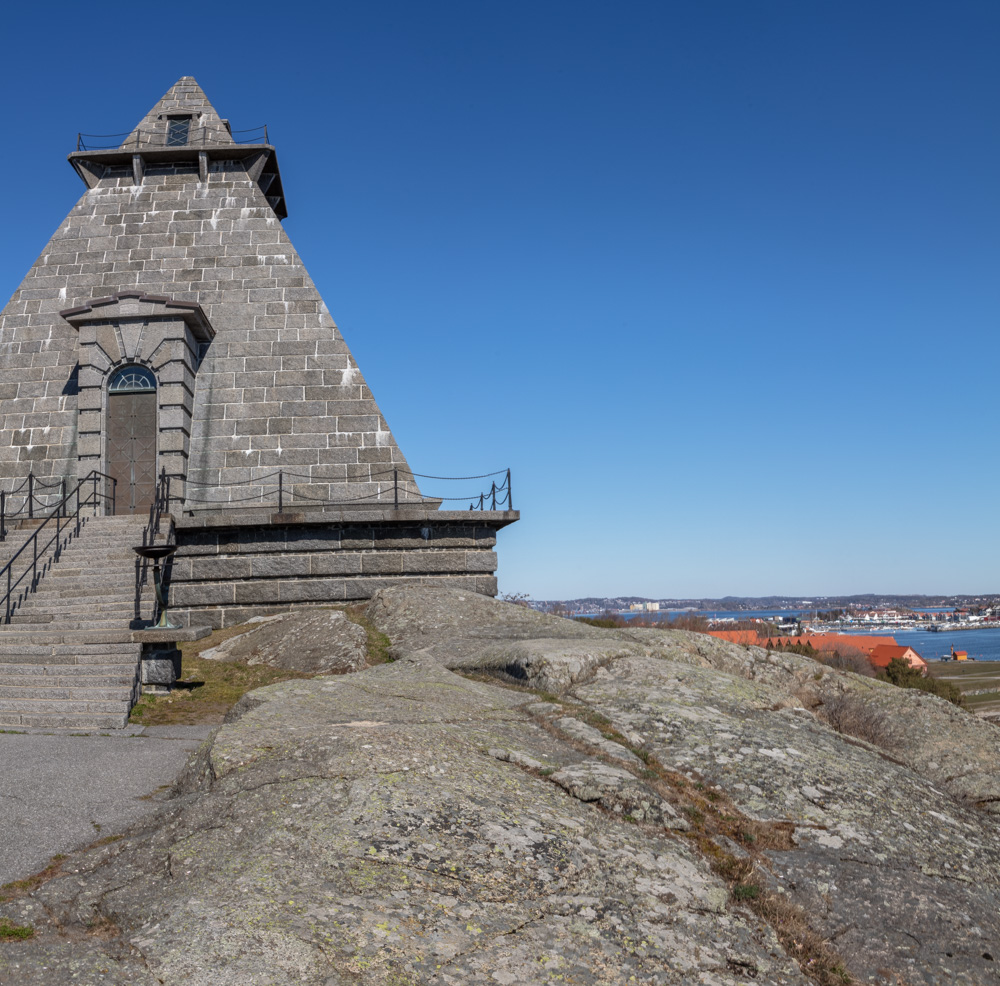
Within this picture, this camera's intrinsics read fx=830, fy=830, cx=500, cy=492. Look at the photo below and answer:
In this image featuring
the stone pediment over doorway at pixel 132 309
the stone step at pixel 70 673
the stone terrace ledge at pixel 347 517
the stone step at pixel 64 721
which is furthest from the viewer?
the stone pediment over doorway at pixel 132 309

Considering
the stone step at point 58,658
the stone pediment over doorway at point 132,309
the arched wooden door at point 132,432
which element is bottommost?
the stone step at point 58,658

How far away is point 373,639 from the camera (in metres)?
12.8

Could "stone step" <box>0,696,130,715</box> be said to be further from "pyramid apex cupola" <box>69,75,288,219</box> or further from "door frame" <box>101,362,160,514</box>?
"pyramid apex cupola" <box>69,75,288,219</box>

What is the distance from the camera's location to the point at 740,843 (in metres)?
4.75

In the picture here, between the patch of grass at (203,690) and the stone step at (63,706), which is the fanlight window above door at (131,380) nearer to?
the patch of grass at (203,690)

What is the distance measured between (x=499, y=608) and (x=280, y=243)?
11.1m

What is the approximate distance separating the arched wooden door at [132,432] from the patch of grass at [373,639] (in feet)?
20.0

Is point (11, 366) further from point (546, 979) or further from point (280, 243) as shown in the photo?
point (546, 979)

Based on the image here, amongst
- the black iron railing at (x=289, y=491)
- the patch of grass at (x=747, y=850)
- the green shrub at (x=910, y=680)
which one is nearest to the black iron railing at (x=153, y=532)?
the black iron railing at (x=289, y=491)

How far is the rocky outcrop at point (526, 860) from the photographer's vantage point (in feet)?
10.8

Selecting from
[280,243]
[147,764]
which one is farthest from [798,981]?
[280,243]

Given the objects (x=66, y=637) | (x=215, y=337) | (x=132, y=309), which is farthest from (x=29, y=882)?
(x=215, y=337)

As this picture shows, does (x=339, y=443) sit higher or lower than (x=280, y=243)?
lower

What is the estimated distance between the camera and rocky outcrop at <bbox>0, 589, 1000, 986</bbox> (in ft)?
10.8
